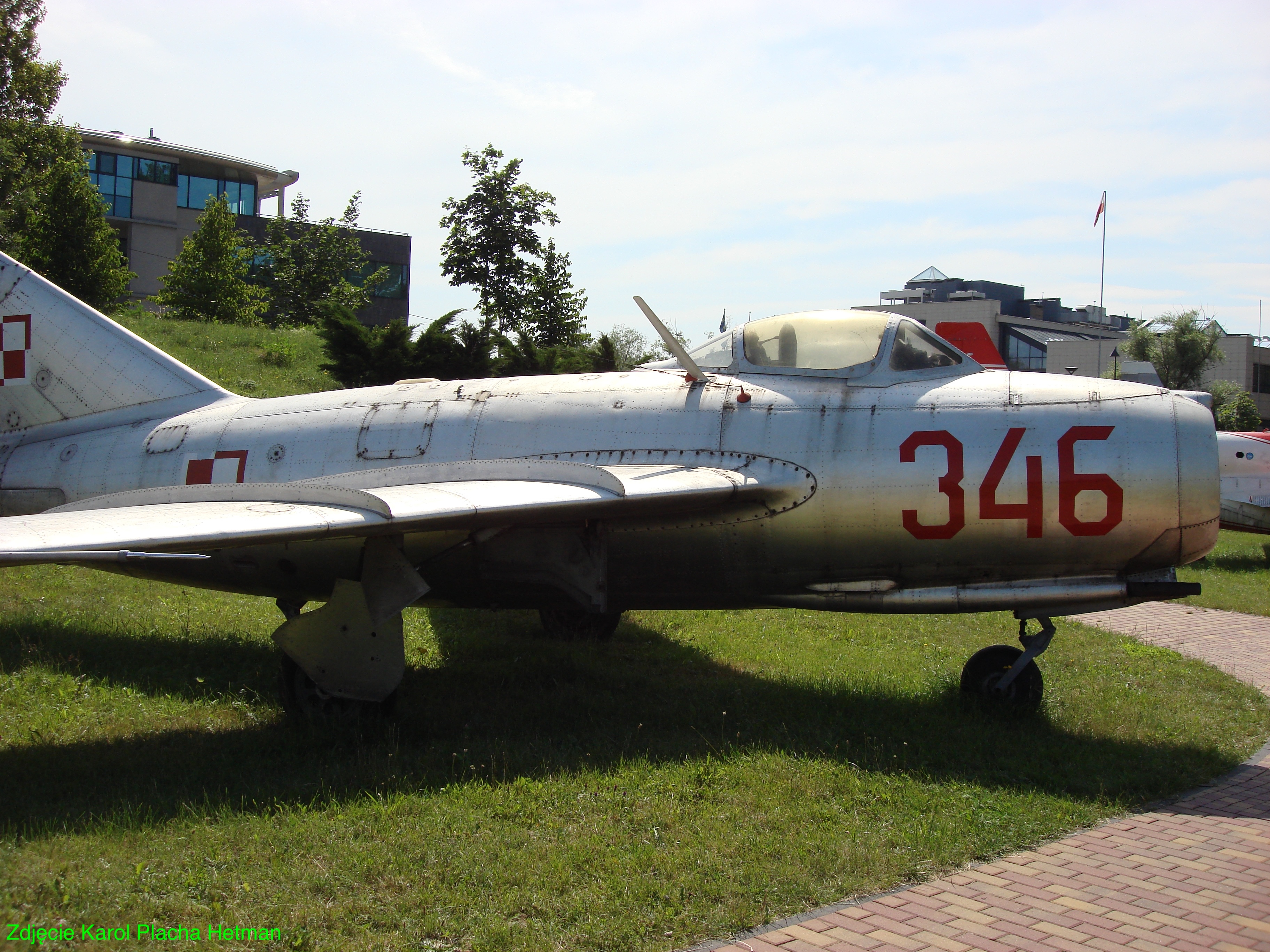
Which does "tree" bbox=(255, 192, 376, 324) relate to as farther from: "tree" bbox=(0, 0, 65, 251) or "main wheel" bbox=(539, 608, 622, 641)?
"main wheel" bbox=(539, 608, 622, 641)

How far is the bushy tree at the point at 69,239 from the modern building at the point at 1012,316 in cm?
4671

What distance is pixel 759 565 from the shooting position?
729cm

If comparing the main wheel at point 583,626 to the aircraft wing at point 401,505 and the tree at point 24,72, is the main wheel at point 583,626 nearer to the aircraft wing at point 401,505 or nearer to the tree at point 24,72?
the aircraft wing at point 401,505

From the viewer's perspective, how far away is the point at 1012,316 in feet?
252

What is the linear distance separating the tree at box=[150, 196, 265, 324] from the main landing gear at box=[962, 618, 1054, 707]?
35.4m

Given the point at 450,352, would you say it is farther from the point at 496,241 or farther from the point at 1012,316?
the point at 1012,316

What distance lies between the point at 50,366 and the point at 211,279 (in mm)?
31514

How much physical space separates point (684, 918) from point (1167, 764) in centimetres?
415

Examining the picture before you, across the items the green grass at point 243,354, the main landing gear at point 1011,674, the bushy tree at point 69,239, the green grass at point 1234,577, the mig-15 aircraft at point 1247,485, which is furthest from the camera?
the bushy tree at point 69,239

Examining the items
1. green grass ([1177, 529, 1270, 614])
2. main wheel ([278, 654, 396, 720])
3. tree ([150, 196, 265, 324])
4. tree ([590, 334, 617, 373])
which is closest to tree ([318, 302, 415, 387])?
tree ([590, 334, 617, 373])

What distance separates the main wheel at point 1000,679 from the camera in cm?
735

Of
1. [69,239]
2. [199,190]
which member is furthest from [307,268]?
[199,190]

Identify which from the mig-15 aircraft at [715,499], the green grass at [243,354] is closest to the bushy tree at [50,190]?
the green grass at [243,354]

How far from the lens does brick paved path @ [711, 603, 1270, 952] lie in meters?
3.91
